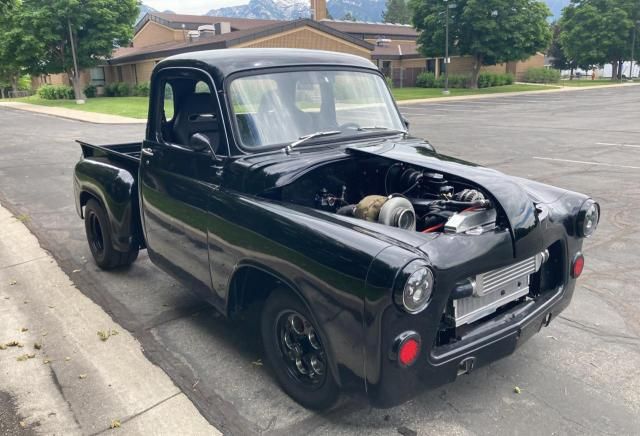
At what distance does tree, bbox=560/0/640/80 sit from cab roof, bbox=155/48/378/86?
6199 centimetres

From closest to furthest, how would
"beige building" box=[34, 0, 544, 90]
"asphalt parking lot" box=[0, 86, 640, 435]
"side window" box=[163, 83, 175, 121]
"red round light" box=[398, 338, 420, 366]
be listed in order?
1. "red round light" box=[398, 338, 420, 366]
2. "asphalt parking lot" box=[0, 86, 640, 435]
3. "side window" box=[163, 83, 175, 121]
4. "beige building" box=[34, 0, 544, 90]

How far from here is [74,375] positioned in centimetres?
365

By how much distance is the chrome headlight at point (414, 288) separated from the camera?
7.90ft

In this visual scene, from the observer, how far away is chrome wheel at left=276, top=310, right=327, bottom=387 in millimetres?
3010

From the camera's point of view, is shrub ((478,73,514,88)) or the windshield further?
shrub ((478,73,514,88))

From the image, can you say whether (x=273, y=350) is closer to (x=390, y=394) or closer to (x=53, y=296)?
(x=390, y=394)

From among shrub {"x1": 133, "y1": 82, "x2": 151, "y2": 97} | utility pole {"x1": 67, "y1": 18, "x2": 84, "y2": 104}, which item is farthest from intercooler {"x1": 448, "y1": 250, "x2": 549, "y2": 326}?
shrub {"x1": 133, "y1": 82, "x2": 151, "y2": 97}

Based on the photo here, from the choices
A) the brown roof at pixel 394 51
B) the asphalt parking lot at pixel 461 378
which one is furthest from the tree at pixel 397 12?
the asphalt parking lot at pixel 461 378

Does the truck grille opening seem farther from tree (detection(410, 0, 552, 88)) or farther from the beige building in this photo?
tree (detection(410, 0, 552, 88))

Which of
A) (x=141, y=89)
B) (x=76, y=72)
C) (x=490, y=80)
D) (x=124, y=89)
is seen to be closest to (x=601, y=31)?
(x=490, y=80)

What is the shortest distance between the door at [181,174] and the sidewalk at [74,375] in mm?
683

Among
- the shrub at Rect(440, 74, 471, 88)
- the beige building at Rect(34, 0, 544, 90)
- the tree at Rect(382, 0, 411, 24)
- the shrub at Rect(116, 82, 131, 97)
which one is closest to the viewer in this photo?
the beige building at Rect(34, 0, 544, 90)

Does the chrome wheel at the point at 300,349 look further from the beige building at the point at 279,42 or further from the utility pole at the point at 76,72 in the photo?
the utility pole at the point at 76,72

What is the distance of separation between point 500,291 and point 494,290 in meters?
0.10
